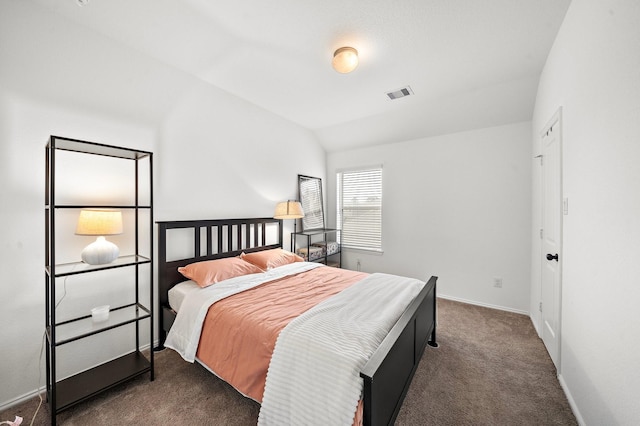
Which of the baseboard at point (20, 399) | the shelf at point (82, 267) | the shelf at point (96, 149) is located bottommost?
the baseboard at point (20, 399)

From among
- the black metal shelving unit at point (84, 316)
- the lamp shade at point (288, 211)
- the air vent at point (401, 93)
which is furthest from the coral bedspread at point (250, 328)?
the air vent at point (401, 93)

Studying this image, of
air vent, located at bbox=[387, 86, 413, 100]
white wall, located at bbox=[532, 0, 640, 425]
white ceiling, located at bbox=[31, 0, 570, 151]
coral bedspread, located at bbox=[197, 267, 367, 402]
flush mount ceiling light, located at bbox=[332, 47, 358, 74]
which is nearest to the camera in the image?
white wall, located at bbox=[532, 0, 640, 425]

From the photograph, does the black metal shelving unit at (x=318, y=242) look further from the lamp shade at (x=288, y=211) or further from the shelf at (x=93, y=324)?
the shelf at (x=93, y=324)

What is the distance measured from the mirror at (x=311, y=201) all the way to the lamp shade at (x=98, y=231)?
2748 mm

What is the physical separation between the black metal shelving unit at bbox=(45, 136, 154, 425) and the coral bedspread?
21.5 inches

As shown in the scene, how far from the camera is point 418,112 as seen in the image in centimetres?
366

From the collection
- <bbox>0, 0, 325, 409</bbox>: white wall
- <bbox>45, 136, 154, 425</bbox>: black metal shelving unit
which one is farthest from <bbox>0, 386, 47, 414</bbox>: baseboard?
<bbox>45, 136, 154, 425</bbox>: black metal shelving unit

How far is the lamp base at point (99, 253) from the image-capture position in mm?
1832

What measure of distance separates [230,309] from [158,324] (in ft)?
3.99

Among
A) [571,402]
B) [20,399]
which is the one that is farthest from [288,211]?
[571,402]

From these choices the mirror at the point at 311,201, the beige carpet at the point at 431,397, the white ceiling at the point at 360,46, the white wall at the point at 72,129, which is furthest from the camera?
the mirror at the point at 311,201

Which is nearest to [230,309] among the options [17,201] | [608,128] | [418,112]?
[17,201]

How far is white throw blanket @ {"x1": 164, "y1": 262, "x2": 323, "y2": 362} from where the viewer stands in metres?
1.98

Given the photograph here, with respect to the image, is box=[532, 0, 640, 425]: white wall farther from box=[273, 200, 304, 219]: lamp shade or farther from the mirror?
the mirror
